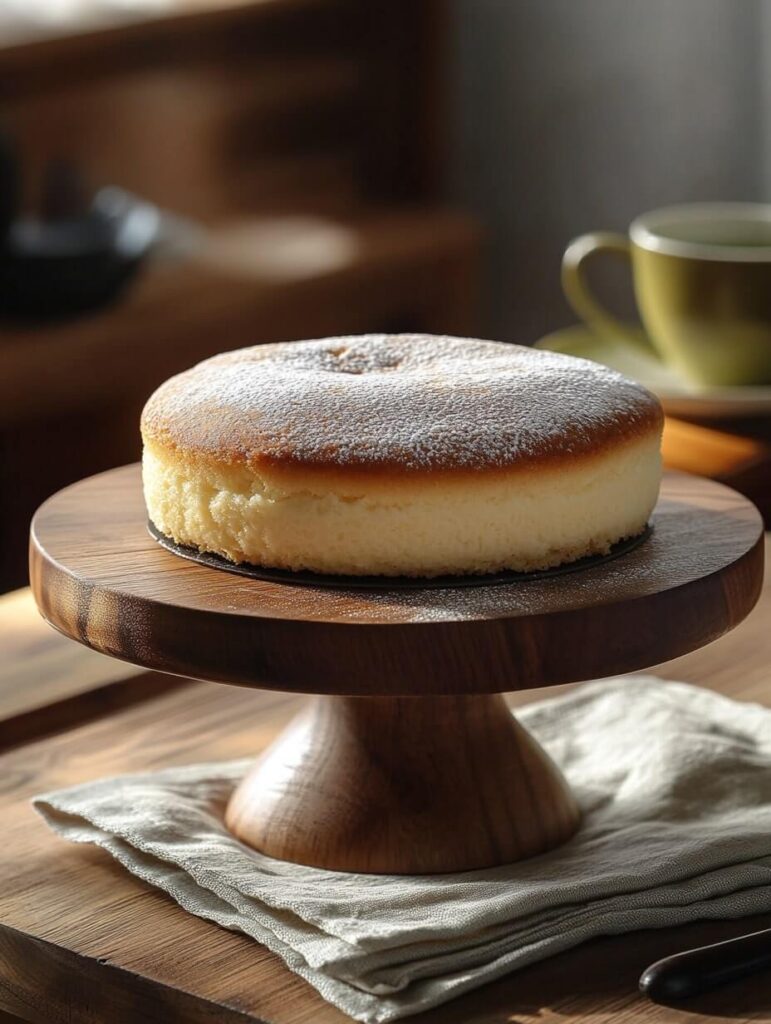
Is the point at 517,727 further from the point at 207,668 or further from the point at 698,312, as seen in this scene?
the point at 698,312

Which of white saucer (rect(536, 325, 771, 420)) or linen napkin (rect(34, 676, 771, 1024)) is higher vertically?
white saucer (rect(536, 325, 771, 420))

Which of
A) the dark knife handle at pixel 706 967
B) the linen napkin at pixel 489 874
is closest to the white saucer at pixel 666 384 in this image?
the linen napkin at pixel 489 874

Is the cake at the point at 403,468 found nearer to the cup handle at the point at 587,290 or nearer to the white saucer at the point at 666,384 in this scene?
the white saucer at the point at 666,384

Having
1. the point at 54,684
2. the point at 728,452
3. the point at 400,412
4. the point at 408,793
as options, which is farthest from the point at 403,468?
the point at 728,452

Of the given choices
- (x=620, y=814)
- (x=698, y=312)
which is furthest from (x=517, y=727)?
(x=698, y=312)

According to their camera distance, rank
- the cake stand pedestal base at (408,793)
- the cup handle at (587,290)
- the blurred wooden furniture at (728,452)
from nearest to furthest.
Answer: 1. the cake stand pedestal base at (408,793)
2. the blurred wooden furniture at (728,452)
3. the cup handle at (587,290)

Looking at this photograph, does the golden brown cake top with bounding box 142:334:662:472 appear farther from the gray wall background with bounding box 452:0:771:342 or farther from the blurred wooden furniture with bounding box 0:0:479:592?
the gray wall background with bounding box 452:0:771:342

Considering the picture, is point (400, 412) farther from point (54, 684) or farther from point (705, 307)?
point (705, 307)

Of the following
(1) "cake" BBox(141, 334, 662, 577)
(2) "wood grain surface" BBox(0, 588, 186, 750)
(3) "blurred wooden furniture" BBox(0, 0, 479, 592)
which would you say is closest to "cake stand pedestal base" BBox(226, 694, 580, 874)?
(1) "cake" BBox(141, 334, 662, 577)
